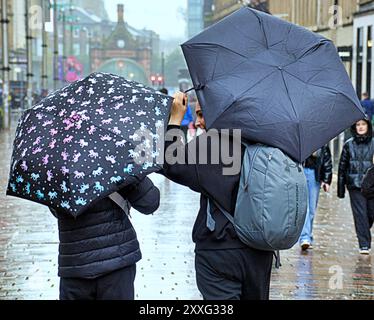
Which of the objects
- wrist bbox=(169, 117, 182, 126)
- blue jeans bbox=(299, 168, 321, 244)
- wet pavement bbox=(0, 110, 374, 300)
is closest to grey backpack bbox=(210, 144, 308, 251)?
wrist bbox=(169, 117, 182, 126)

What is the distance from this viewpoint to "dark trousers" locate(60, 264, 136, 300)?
4562 mm

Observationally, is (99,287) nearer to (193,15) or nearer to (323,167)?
(323,167)

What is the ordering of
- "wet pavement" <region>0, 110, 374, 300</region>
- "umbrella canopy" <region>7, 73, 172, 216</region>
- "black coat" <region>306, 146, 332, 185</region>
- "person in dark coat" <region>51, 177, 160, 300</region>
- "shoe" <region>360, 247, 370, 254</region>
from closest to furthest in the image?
"umbrella canopy" <region>7, 73, 172, 216</region>
"person in dark coat" <region>51, 177, 160, 300</region>
"wet pavement" <region>0, 110, 374, 300</region>
"shoe" <region>360, 247, 370, 254</region>
"black coat" <region>306, 146, 332, 185</region>

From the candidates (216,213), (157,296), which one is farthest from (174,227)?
(216,213)

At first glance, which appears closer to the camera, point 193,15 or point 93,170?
point 93,170

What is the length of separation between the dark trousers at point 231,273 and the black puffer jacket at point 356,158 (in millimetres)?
5484

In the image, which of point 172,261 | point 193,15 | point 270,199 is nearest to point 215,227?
point 270,199

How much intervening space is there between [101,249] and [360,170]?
592cm

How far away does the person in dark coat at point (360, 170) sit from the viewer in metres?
9.84

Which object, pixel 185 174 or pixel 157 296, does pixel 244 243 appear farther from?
pixel 157 296

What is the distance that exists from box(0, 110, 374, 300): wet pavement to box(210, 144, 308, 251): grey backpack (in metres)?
3.33

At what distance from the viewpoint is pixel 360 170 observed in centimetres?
987

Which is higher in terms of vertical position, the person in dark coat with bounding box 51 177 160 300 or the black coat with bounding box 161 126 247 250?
the black coat with bounding box 161 126 247 250

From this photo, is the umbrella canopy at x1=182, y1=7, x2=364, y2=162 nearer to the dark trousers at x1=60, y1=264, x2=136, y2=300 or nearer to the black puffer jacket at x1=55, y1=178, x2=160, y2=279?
the black puffer jacket at x1=55, y1=178, x2=160, y2=279
